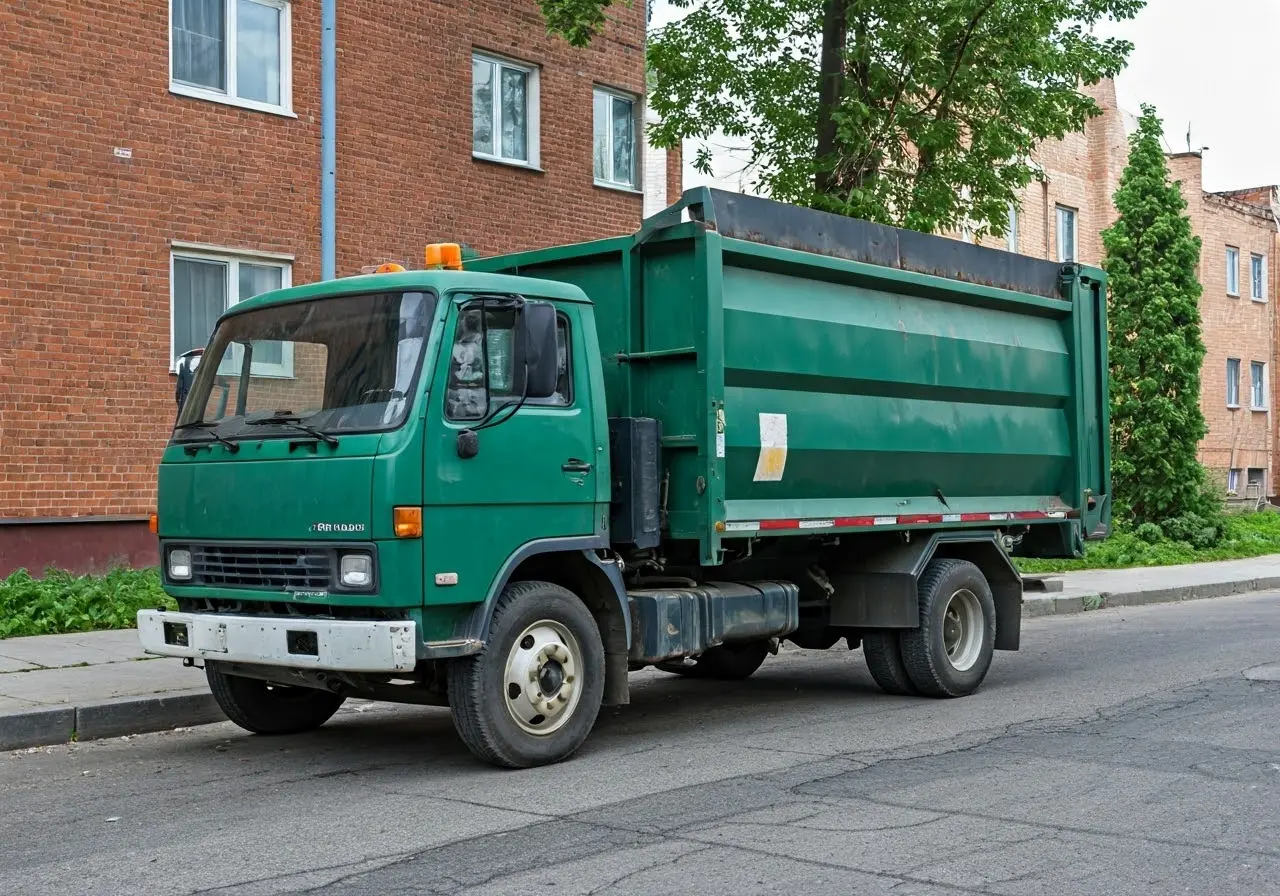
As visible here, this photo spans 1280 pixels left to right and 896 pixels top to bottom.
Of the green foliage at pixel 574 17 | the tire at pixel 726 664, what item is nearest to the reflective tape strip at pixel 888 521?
the tire at pixel 726 664

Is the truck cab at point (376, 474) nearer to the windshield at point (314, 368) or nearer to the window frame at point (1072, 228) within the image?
the windshield at point (314, 368)

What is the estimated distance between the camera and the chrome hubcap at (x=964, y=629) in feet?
33.1

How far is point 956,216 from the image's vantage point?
1531cm

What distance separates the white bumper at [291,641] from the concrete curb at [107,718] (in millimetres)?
1168

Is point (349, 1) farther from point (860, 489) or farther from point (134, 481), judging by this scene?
point (860, 489)

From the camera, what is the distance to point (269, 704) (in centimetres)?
846

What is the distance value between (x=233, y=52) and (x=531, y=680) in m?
10.4

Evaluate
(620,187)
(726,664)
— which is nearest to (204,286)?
(620,187)

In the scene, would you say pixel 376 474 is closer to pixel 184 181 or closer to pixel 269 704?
pixel 269 704

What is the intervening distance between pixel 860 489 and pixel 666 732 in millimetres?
1978

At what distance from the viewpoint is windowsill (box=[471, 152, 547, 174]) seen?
58.5 feet

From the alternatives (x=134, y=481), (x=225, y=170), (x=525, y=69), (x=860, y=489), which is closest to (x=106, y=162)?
(x=225, y=170)

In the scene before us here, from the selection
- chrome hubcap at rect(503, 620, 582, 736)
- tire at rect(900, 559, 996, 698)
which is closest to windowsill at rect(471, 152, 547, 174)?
tire at rect(900, 559, 996, 698)

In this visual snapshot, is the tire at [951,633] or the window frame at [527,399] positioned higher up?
the window frame at [527,399]
